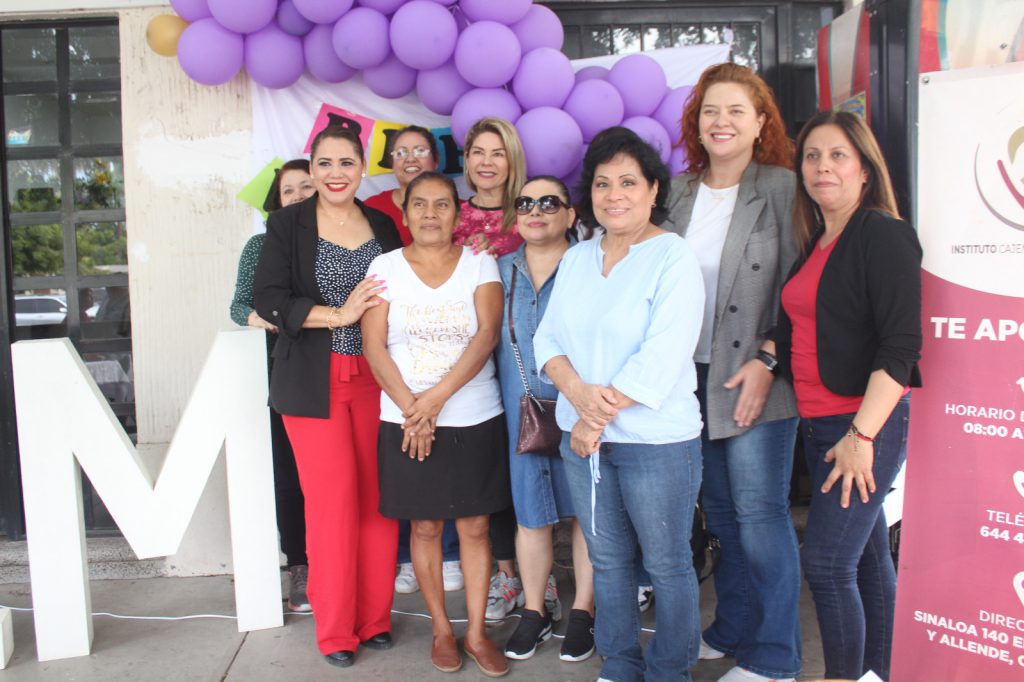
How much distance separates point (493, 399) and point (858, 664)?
1.38 meters

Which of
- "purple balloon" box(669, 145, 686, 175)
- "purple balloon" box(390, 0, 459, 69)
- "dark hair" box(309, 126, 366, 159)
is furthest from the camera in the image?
"purple balloon" box(669, 145, 686, 175)

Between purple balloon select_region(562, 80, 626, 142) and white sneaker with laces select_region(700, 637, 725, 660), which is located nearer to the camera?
white sneaker with laces select_region(700, 637, 725, 660)

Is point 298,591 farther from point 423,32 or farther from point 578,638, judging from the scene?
point 423,32

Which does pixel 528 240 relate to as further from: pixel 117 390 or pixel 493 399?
pixel 117 390

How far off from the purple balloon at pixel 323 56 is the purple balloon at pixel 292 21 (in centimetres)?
3

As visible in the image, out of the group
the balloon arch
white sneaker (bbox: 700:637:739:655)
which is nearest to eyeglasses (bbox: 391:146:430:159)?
the balloon arch

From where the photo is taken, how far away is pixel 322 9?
3.18 m

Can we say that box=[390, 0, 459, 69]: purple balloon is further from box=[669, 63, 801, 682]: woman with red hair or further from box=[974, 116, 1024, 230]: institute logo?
box=[974, 116, 1024, 230]: institute logo

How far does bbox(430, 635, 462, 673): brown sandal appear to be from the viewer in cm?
284

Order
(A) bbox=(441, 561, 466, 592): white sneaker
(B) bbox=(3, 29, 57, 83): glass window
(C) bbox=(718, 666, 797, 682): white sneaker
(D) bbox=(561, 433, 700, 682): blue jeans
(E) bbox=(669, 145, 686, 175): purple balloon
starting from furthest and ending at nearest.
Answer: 1. (B) bbox=(3, 29, 57, 83): glass window
2. (A) bbox=(441, 561, 466, 592): white sneaker
3. (E) bbox=(669, 145, 686, 175): purple balloon
4. (C) bbox=(718, 666, 797, 682): white sneaker
5. (D) bbox=(561, 433, 700, 682): blue jeans

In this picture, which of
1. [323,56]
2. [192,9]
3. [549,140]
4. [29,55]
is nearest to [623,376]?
[549,140]

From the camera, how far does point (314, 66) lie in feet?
11.4

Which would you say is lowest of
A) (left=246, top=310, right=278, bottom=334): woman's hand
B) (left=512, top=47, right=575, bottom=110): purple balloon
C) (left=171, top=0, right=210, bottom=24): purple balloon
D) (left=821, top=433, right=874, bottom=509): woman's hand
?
(left=821, top=433, right=874, bottom=509): woman's hand

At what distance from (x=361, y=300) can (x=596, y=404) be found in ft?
2.97
